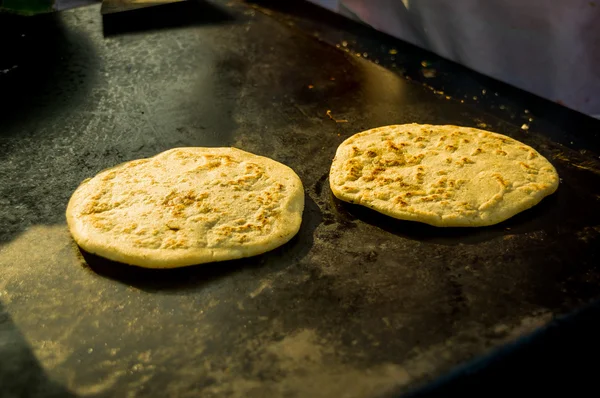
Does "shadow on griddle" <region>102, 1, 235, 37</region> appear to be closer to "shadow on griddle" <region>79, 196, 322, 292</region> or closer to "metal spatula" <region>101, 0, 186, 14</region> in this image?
"metal spatula" <region>101, 0, 186, 14</region>

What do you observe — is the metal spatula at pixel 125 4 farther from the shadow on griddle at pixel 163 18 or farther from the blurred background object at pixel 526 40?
the blurred background object at pixel 526 40

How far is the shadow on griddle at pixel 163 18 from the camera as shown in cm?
342

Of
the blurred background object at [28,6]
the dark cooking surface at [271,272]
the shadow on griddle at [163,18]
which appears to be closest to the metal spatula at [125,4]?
the shadow on griddle at [163,18]

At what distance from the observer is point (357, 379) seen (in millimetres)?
1482

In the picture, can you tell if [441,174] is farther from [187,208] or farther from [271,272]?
[187,208]

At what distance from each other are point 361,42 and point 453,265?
175 centimetres

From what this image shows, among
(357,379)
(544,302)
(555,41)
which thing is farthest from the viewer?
(555,41)

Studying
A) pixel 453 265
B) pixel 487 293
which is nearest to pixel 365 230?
pixel 453 265

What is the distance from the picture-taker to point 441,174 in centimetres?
218

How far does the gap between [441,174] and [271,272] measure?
2.38 ft

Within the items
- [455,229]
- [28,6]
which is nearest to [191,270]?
[455,229]

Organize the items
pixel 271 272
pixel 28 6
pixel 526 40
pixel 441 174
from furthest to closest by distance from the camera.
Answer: pixel 28 6 < pixel 526 40 < pixel 441 174 < pixel 271 272

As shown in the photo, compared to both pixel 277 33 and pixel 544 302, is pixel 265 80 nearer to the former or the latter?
pixel 277 33

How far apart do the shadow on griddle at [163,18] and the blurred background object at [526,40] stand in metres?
Answer: 1.07
